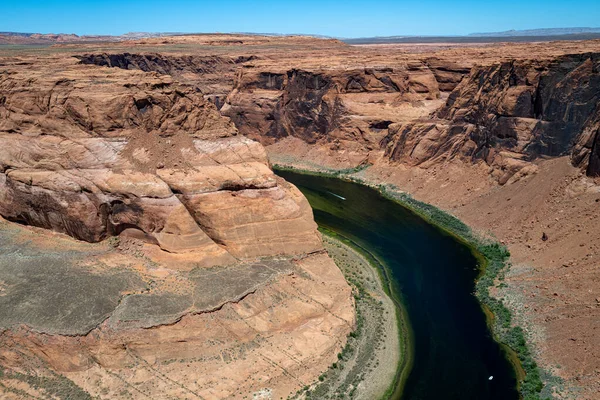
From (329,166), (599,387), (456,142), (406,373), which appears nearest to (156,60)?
(329,166)

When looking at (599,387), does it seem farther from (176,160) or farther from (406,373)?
(176,160)

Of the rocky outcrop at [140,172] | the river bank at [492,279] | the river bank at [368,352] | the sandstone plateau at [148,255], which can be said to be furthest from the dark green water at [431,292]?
the rocky outcrop at [140,172]

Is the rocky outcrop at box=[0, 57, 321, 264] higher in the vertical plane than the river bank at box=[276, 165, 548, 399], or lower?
higher

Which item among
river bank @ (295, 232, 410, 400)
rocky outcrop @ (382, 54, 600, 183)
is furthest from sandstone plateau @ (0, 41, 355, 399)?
rocky outcrop @ (382, 54, 600, 183)

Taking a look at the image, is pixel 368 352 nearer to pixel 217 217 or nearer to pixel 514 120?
pixel 217 217

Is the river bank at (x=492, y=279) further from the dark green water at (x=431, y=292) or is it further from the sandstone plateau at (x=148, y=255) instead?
the sandstone plateau at (x=148, y=255)

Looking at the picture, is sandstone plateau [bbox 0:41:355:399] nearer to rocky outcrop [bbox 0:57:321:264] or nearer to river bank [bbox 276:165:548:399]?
rocky outcrop [bbox 0:57:321:264]
